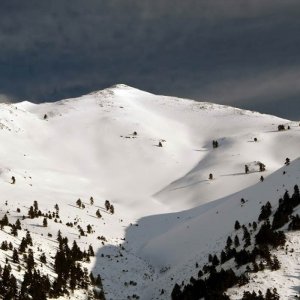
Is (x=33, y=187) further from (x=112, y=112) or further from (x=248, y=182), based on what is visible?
(x=112, y=112)

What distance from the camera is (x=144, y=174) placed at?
265 feet

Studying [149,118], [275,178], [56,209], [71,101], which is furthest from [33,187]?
[71,101]

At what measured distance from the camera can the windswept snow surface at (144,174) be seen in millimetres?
40938

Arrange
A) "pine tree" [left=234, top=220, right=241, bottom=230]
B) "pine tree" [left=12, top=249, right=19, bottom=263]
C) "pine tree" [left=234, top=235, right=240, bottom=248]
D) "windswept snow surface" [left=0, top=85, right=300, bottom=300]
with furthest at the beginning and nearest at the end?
"windswept snow surface" [left=0, top=85, right=300, bottom=300] < "pine tree" [left=234, top=220, right=241, bottom=230] < "pine tree" [left=234, top=235, right=240, bottom=248] < "pine tree" [left=12, top=249, right=19, bottom=263]

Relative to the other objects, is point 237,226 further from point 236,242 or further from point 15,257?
point 15,257

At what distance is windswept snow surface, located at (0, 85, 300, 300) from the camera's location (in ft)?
134

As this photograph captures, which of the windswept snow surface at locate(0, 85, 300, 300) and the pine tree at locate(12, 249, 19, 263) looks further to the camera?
the windswept snow surface at locate(0, 85, 300, 300)

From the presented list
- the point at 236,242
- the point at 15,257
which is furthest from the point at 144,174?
the point at 15,257

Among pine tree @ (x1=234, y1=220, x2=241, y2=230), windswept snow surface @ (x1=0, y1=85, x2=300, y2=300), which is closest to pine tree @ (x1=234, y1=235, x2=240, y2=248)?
windswept snow surface @ (x1=0, y1=85, x2=300, y2=300)

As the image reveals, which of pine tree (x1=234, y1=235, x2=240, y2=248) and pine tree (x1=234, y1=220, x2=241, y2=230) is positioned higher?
pine tree (x1=234, y1=220, x2=241, y2=230)

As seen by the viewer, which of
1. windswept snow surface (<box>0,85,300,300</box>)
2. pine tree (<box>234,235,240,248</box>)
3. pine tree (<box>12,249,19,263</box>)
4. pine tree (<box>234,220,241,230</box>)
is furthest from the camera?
windswept snow surface (<box>0,85,300,300</box>)

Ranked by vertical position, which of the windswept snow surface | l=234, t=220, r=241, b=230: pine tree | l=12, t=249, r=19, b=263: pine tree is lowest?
l=12, t=249, r=19, b=263: pine tree

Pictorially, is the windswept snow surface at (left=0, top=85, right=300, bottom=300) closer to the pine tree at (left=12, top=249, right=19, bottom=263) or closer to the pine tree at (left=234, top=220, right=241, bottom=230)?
the pine tree at (left=234, top=220, right=241, bottom=230)

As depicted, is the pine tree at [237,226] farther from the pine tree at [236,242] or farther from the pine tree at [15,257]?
the pine tree at [15,257]
